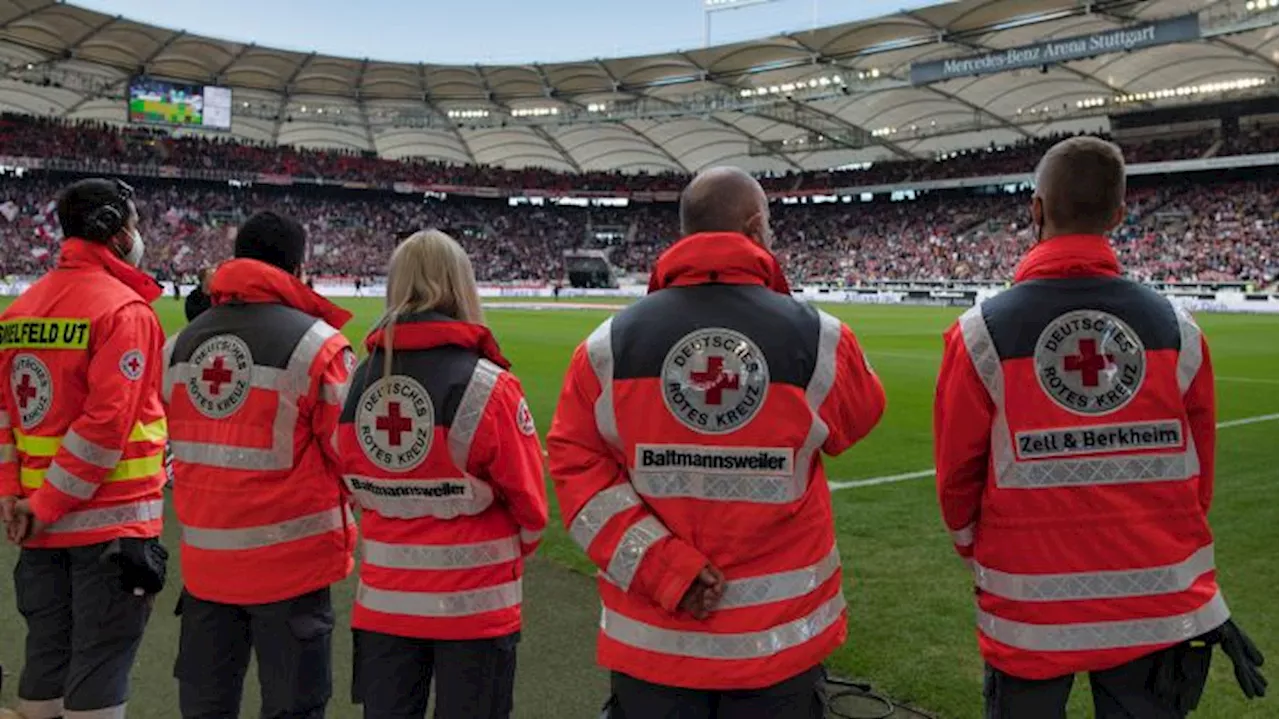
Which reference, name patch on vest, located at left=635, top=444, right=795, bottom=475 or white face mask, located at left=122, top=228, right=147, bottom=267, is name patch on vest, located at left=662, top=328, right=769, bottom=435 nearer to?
name patch on vest, located at left=635, top=444, right=795, bottom=475

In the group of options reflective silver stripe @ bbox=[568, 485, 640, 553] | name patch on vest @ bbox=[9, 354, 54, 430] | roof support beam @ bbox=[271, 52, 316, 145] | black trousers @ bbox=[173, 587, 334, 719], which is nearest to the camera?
reflective silver stripe @ bbox=[568, 485, 640, 553]

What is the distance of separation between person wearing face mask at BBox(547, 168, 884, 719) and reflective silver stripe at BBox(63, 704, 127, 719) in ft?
7.39

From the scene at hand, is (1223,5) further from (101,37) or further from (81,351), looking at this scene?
(101,37)

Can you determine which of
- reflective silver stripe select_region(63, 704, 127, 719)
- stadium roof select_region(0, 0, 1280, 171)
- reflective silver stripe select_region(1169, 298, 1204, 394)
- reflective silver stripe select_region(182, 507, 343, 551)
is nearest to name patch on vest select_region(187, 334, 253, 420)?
reflective silver stripe select_region(182, 507, 343, 551)

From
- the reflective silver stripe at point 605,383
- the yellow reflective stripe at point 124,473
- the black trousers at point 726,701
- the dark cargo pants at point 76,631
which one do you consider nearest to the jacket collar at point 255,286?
the yellow reflective stripe at point 124,473

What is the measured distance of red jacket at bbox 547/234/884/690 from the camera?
244 centimetres

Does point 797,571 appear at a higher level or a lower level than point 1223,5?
lower

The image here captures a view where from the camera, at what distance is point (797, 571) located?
249cm

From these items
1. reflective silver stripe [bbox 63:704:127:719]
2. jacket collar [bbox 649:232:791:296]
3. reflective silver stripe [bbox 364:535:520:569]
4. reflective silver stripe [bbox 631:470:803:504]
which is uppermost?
jacket collar [bbox 649:232:791:296]

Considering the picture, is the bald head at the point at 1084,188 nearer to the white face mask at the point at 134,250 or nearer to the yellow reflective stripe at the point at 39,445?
the white face mask at the point at 134,250

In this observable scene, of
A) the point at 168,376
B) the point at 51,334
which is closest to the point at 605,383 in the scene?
the point at 168,376

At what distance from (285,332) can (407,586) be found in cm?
107

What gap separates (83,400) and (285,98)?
62.2m

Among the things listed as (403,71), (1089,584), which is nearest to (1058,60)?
(403,71)
